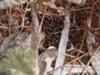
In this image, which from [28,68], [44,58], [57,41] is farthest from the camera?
[57,41]

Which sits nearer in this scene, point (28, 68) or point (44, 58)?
point (28, 68)

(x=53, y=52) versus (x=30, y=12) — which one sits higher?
(x=30, y=12)

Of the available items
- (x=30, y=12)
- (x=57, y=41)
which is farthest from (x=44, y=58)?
(x=30, y=12)

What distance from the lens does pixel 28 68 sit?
123cm

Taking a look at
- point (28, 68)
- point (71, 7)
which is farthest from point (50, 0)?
point (28, 68)

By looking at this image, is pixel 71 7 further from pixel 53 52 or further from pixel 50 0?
pixel 53 52

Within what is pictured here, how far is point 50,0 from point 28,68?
401 mm

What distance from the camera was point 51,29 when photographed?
4.94 feet

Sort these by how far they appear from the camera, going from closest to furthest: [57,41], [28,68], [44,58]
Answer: [28,68] < [44,58] < [57,41]

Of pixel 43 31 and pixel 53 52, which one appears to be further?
pixel 43 31

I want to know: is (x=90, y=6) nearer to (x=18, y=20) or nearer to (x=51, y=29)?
(x=51, y=29)

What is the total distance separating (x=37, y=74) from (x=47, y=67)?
11 centimetres

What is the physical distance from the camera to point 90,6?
60.1 inches

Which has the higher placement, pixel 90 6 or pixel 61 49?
pixel 90 6
